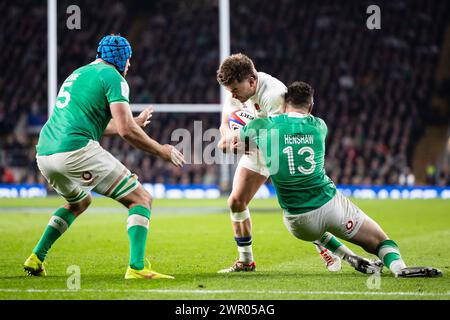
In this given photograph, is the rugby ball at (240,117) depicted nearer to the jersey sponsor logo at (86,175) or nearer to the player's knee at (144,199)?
the player's knee at (144,199)

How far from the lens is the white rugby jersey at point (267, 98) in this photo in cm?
744

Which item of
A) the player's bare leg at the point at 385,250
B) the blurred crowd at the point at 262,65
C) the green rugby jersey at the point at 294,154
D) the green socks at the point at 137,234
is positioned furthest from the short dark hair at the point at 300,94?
the blurred crowd at the point at 262,65

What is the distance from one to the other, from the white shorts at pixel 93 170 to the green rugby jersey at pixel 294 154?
106 cm

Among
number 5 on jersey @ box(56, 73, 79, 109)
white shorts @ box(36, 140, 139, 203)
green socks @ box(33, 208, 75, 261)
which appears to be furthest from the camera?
green socks @ box(33, 208, 75, 261)

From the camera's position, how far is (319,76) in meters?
28.8

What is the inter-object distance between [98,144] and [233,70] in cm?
136

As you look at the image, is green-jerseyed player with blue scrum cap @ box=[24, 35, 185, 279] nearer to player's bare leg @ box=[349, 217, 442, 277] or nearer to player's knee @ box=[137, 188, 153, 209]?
player's knee @ box=[137, 188, 153, 209]

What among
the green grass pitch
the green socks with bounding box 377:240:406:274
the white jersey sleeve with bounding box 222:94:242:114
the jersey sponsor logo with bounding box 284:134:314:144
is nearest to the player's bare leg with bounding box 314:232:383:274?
the green grass pitch

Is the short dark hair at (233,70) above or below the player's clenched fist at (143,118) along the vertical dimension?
above

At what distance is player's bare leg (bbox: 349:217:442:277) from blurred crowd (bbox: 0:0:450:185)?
17.3 metres

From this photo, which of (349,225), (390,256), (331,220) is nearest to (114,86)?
(331,220)

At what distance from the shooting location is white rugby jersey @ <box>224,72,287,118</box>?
7.44 metres

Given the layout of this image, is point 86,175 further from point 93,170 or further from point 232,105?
point 232,105

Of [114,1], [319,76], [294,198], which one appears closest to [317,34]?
[319,76]
